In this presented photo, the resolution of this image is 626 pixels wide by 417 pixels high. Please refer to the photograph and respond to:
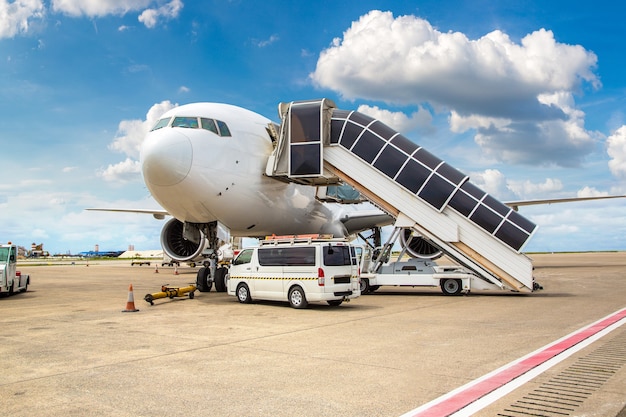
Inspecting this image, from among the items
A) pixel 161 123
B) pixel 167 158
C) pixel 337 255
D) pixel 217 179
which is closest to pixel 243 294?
pixel 337 255

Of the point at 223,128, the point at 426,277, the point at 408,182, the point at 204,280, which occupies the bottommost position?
the point at 204,280

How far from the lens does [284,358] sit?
717 centimetres

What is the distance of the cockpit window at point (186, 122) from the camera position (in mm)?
15391

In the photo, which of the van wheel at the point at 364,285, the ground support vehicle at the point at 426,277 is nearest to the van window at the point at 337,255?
the ground support vehicle at the point at 426,277

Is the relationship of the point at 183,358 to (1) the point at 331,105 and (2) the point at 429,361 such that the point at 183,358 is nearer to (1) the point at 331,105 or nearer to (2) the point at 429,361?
(2) the point at 429,361

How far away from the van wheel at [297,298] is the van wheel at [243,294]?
1.50 meters

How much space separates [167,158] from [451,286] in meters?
9.72

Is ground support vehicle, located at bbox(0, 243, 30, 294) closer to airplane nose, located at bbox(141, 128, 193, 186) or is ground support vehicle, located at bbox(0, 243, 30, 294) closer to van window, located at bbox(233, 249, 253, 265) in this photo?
airplane nose, located at bbox(141, 128, 193, 186)

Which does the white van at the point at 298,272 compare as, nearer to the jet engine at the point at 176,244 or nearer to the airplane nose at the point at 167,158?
the airplane nose at the point at 167,158

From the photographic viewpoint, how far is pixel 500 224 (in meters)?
15.9

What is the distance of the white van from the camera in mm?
12984

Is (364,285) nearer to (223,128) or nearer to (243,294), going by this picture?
(243,294)

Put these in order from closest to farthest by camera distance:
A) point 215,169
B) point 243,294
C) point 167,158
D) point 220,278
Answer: point 167,158, point 243,294, point 215,169, point 220,278

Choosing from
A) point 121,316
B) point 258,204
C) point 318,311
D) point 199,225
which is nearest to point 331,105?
point 258,204
